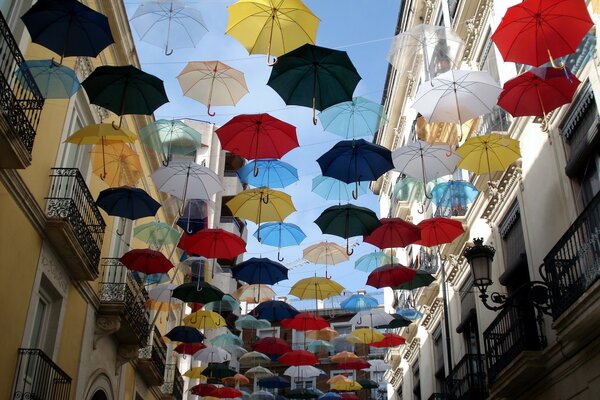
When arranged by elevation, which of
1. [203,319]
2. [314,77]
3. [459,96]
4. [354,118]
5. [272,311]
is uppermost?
[354,118]

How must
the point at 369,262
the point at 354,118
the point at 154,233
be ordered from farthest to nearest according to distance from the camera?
the point at 369,262 < the point at 154,233 < the point at 354,118

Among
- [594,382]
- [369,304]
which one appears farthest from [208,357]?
[594,382]

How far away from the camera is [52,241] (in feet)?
37.5

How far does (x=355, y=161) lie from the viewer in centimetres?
1147

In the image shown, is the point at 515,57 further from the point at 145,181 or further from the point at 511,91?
the point at 145,181

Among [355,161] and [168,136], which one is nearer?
[355,161]

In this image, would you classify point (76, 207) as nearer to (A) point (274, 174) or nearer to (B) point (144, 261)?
(B) point (144, 261)

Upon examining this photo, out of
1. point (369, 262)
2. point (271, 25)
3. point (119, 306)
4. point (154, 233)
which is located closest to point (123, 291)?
point (119, 306)

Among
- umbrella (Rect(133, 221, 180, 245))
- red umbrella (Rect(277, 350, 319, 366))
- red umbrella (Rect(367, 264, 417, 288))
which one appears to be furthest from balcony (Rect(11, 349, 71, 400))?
red umbrella (Rect(277, 350, 319, 366))

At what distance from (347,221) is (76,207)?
4.75 meters

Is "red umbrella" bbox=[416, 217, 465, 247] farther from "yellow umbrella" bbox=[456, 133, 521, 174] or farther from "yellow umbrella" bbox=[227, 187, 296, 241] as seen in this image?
"yellow umbrella" bbox=[227, 187, 296, 241]

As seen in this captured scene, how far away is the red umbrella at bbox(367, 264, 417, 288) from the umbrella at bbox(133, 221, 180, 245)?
14.7 ft

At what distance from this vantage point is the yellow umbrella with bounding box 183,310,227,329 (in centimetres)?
1646

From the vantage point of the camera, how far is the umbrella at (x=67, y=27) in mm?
8727
